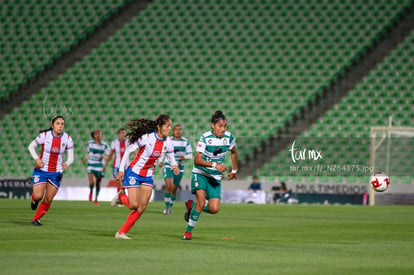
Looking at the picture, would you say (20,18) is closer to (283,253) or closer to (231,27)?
(231,27)

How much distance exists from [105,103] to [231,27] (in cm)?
682

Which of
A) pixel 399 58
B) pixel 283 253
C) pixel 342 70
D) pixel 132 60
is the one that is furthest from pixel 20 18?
pixel 283 253

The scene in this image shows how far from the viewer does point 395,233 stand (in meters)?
14.8

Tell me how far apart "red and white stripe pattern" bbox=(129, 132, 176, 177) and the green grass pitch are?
1142 mm

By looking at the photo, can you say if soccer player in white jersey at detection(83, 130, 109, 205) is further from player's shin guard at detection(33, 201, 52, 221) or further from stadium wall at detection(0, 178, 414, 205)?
player's shin guard at detection(33, 201, 52, 221)

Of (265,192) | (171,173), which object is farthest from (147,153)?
(265,192)

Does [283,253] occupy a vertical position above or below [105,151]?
below

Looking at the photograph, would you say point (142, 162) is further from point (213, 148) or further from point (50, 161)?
point (50, 161)

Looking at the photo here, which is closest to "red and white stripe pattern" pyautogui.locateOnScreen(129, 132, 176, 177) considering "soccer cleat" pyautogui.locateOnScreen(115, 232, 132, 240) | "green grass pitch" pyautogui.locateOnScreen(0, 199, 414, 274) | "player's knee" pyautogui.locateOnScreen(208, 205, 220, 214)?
"soccer cleat" pyautogui.locateOnScreen(115, 232, 132, 240)

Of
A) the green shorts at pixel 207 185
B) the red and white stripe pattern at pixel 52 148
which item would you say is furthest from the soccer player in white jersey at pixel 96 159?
the green shorts at pixel 207 185

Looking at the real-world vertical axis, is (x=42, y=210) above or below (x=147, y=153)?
below

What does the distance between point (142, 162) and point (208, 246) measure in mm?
1959

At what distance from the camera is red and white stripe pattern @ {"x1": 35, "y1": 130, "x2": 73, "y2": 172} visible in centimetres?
1528

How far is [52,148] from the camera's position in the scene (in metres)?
15.3
